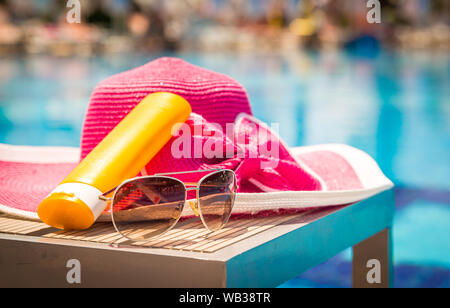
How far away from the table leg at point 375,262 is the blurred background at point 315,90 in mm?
530

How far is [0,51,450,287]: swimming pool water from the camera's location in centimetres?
273

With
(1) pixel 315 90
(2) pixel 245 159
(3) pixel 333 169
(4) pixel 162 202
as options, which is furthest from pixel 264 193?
(1) pixel 315 90

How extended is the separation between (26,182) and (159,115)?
44 centimetres

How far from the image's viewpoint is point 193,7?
112 ft

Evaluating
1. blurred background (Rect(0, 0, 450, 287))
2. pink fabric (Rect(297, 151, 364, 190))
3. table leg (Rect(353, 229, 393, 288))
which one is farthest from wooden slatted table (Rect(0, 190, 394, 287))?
blurred background (Rect(0, 0, 450, 287))

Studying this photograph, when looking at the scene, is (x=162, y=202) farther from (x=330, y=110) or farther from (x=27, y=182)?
A: (x=330, y=110)

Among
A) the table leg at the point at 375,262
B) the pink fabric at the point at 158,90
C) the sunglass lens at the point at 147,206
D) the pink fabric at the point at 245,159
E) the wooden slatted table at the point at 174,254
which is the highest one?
the pink fabric at the point at 158,90

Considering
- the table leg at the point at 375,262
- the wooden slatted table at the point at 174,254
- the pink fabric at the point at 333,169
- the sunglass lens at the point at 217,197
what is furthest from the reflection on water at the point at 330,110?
the sunglass lens at the point at 217,197

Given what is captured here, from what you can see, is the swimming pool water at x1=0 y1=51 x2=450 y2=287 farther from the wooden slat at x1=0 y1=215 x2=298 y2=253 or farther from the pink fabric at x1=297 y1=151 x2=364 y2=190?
the wooden slat at x1=0 y1=215 x2=298 y2=253

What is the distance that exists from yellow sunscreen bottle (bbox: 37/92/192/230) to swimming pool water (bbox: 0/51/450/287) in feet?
4.04

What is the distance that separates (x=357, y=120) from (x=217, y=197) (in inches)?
Answer: 226

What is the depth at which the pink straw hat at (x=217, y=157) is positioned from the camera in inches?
49.9

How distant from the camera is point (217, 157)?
1.30m

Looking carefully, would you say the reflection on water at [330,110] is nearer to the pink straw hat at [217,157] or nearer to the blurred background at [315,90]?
the blurred background at [315,90]
